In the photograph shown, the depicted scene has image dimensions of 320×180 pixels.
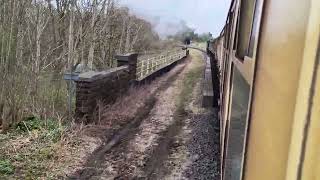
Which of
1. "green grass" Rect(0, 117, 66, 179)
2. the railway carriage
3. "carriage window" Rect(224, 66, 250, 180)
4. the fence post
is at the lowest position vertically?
"green grass" Rect(0, 117, 66, 179)

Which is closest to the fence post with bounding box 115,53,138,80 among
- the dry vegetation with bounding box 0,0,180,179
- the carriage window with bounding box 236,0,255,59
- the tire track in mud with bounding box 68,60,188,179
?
the dry vegetation with bounding box 0,0,180,179

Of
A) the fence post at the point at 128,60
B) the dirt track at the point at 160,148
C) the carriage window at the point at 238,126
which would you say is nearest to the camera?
the carriage window at the point at 238,126

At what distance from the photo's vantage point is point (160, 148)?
7.20m

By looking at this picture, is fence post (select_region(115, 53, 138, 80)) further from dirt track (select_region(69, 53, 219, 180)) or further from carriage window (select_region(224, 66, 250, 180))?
carriage window (select_region(224, 66, 250, 180))

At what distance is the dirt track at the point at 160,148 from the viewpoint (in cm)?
596

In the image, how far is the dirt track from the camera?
5.96 meters

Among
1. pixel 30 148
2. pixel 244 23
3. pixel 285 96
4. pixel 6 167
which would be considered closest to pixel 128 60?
pixel 30 148

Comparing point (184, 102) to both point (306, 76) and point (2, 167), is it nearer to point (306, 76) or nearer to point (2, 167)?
point (2, 167)

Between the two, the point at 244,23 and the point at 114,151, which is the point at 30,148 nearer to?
the point at 114,151

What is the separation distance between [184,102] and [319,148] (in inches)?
473

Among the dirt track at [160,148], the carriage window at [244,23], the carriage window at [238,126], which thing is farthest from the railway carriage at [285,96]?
the dirt track at [160,148]

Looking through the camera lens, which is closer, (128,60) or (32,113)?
(32,113)

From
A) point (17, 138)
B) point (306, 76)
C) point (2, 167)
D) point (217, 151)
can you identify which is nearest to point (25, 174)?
point (2, 167)

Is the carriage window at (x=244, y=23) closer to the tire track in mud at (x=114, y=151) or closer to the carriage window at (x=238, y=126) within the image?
the carriage window at (x=238, y=126)
